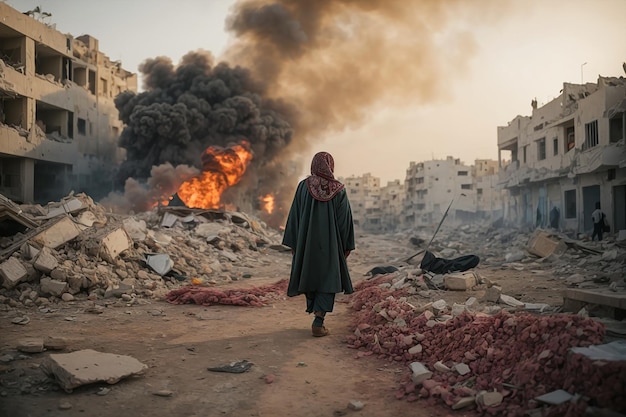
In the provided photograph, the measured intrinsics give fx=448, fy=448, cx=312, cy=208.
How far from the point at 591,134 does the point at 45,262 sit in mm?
22309

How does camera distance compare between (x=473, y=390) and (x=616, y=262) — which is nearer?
(x=473, y=390)

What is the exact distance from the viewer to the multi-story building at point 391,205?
216 ft

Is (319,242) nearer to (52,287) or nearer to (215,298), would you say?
(215,298)

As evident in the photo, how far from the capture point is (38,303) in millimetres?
6590

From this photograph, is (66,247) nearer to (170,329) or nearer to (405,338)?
(170,329)

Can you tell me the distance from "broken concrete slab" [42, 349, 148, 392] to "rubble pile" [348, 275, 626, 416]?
2072mm

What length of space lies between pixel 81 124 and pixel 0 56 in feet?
23.9

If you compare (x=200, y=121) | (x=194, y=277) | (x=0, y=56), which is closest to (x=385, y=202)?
(x=200, y=121)

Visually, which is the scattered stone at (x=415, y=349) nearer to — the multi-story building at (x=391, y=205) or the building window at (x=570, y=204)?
the building window at (x=570, y=204)

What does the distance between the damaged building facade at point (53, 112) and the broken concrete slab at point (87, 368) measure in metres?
20.8

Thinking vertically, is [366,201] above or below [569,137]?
below

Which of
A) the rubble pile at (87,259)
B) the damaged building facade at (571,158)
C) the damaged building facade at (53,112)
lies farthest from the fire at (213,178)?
the damaged building facade at (571,158)

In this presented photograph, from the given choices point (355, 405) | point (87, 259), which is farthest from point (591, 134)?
point (355, 405)

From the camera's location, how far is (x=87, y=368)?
3.34 m
